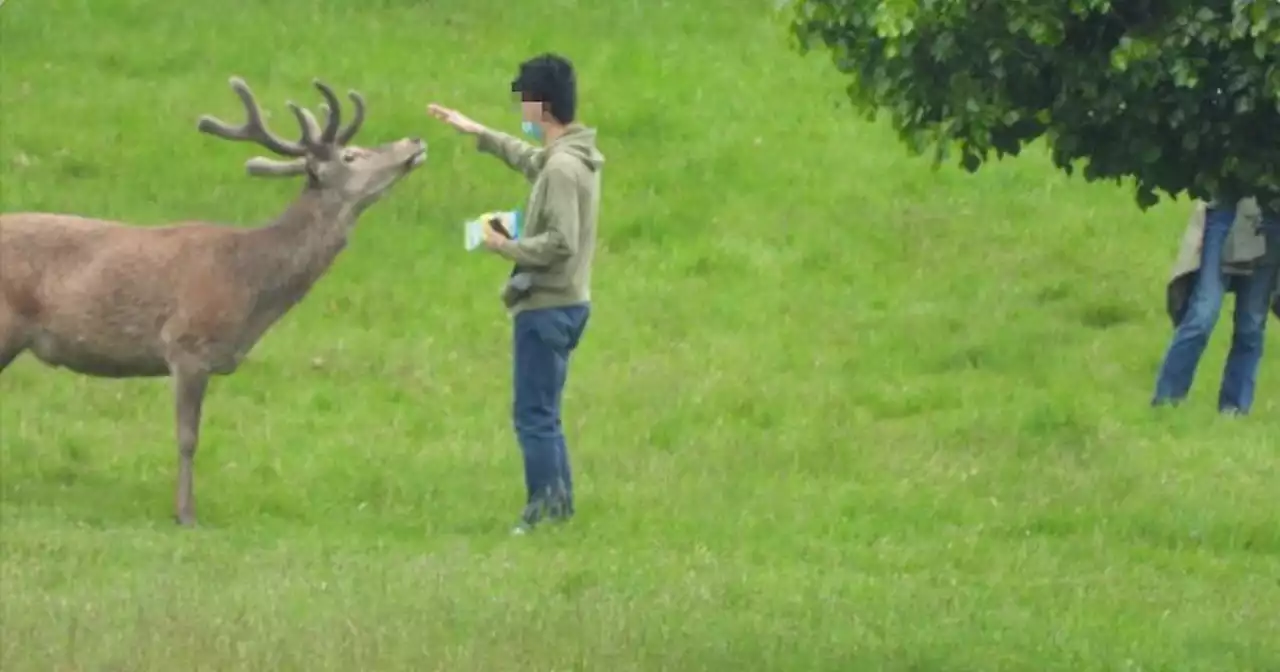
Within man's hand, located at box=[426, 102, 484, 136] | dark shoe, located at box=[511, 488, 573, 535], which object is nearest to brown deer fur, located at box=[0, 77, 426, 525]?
man's hand, located at box=[426, 102, 484, 136]

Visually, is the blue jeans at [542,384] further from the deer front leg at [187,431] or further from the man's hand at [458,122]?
the deer front leg at [187,431]

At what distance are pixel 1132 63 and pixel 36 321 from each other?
6.67 meters

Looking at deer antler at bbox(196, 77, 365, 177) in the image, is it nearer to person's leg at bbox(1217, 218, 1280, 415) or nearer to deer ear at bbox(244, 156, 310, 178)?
deer ear at bbox(244, 156, 310, 178)

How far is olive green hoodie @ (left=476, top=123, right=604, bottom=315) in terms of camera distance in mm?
10656

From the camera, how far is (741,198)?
65.2ft

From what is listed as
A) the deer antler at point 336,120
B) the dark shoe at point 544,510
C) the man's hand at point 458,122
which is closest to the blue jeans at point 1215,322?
the dark shoe at point 544,510

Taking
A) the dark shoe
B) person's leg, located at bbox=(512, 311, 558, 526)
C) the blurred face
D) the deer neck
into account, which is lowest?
the dark shoe

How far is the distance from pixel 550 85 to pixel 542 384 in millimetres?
1350

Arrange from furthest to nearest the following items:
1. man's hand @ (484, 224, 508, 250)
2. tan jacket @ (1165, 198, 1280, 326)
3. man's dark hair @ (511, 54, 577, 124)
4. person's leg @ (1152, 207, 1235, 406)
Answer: person's leg @ (1152, 207, 1235, 406) → tan jacket @ (1165, 198, 1280, 326) → man's dark hair @ (511, 54, 577, 124) → man's hand @ (484, 224, 508, 250)

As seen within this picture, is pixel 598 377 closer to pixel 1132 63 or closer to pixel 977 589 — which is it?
pixel 977 589

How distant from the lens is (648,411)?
1458 centimetres

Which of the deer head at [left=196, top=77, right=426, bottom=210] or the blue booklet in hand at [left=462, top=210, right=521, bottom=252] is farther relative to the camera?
the deer head at [left=196, top=77, right=426, bottom=210]

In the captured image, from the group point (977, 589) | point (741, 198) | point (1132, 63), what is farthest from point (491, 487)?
point (741, 198)

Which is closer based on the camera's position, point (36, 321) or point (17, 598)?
point (17, 598)
